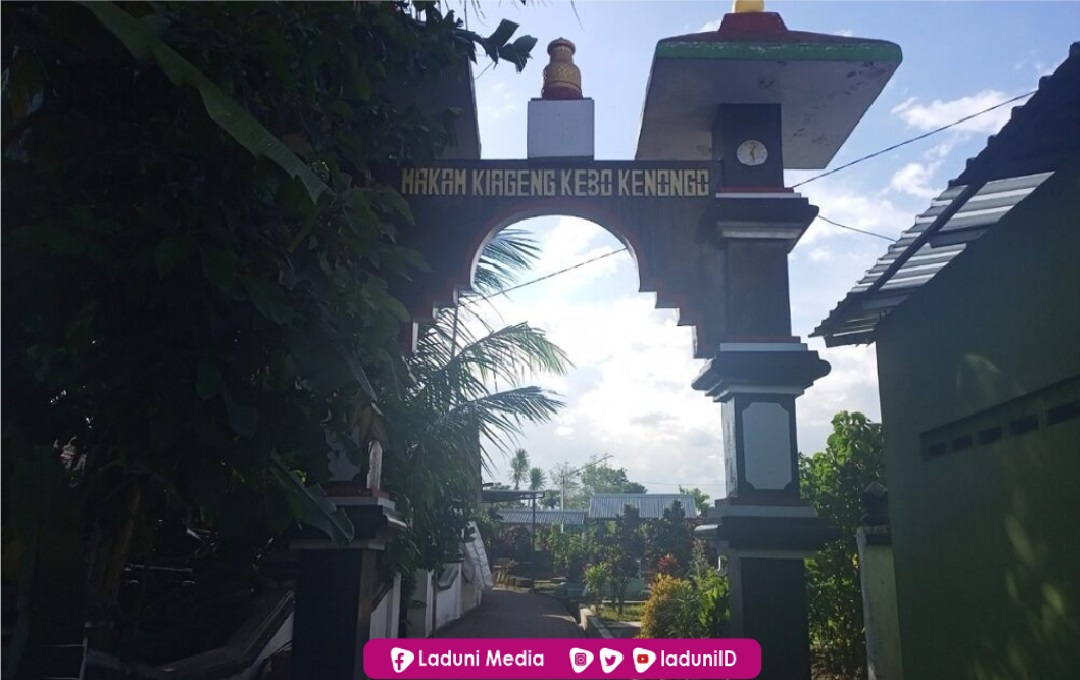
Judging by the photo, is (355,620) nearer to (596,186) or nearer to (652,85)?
(596,186)

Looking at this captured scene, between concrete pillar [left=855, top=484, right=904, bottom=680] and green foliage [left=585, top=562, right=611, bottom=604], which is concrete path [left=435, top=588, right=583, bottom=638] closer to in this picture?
green foliage [left=585, top=562, right=611, bottom=604]

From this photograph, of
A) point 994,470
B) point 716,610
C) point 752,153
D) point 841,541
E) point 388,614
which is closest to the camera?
point 994,470

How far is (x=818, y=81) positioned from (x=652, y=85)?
1202mm

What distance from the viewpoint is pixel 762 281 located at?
600 centimetres

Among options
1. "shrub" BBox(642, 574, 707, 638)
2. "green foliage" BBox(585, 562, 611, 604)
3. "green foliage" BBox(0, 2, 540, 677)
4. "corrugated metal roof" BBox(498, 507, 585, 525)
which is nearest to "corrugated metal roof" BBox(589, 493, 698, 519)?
"corrugated metal roof" BBox(498, 507, 585, 525)

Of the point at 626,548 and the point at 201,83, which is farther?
the point at 626,548

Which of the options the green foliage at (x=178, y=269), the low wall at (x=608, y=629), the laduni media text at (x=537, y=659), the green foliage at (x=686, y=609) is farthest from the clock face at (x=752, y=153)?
the low wall at (x=608, y=629)

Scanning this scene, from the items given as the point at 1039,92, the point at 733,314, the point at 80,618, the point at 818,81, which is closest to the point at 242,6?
the point at 80,618

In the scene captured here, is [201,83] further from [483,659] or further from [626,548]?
[626,548]

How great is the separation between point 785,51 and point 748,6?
815mm

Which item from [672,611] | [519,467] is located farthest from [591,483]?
[672,611]

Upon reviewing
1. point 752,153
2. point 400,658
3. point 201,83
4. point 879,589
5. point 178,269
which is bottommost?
point 400,658

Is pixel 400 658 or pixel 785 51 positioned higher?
pixel 785 51

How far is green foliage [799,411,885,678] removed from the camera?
8.77 meters
